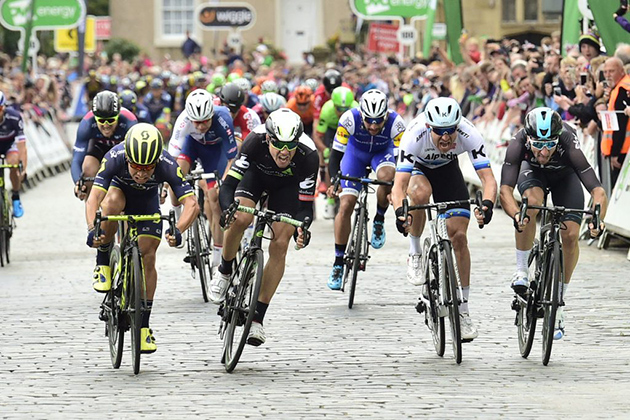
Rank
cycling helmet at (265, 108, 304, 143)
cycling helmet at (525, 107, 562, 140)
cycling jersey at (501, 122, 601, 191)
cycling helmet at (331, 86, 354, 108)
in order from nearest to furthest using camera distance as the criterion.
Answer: cycling helmet at (265, 108, 304, 143)
cycling helmet at (525, 107, 562, 140)
cycling jersey at (501, 122, 601, 191)
cycling helmet at (331, 86, 354, 108)

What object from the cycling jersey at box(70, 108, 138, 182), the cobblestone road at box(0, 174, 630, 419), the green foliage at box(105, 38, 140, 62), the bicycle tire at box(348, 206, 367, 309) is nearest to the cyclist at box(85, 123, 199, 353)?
the cobblestone road at box(0, 174, 630, 419)

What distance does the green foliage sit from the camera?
64.2m

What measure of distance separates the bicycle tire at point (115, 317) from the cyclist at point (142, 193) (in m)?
0.17

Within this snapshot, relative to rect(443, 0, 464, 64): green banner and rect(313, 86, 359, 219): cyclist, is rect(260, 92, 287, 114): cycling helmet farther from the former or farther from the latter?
rect(443, 0, 464, 64): green banner

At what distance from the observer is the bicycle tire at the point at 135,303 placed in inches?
357

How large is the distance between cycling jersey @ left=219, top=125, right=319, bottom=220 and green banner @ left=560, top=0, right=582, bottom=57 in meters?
10.2

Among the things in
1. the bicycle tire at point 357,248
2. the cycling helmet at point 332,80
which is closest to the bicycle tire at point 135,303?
the bicycle tire at point 357,248

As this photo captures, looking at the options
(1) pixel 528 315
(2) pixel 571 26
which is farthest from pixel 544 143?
(2) pixel 571 26

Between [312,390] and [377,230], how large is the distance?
15.8 ft

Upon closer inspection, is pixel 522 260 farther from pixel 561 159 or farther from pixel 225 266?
pixel 225 266

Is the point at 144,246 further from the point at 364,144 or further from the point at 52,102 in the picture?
the point at 52,102

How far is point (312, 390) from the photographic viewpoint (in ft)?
28.2

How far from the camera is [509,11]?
56.6 metres

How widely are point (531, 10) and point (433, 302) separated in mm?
48845
